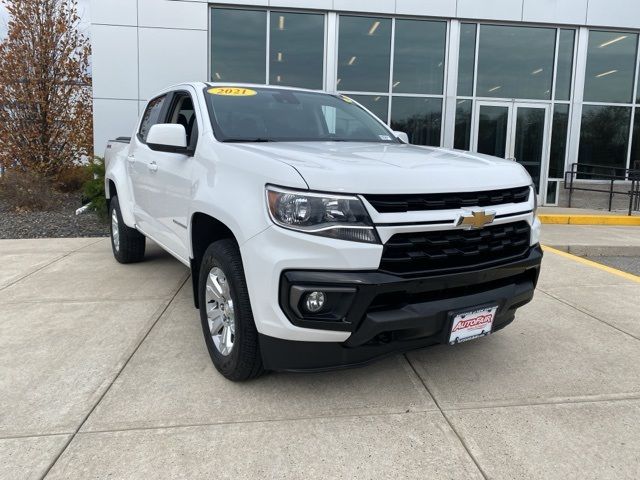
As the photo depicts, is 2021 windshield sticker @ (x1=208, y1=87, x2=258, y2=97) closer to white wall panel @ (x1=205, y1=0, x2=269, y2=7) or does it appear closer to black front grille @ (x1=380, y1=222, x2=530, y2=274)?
black front grille @ (x1=380, y1=222, x2=530, y2=274)

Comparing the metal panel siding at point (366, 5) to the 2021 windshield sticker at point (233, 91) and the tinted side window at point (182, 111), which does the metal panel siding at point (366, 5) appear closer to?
the tinted side window at point (182, 111)

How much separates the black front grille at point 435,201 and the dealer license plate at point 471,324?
0.56 meters

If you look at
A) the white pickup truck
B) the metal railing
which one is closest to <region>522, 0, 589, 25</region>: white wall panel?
the metal railing

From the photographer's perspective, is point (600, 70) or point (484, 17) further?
point (600, 70)

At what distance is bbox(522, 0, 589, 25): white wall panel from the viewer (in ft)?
40.3

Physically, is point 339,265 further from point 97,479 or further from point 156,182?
point 156,182

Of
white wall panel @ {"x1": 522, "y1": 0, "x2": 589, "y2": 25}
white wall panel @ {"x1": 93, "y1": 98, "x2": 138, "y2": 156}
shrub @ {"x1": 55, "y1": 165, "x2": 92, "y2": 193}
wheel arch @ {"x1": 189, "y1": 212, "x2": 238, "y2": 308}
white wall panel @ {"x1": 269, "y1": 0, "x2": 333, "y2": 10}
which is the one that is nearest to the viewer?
wheel arch @ {"x1": 189, "y1": 212, "x2": 238, "y2": 308}

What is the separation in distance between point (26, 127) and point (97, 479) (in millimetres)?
11560

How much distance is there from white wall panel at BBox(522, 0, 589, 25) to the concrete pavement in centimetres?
1038

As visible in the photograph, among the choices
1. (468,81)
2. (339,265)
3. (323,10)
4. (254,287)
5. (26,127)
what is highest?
(323,10)

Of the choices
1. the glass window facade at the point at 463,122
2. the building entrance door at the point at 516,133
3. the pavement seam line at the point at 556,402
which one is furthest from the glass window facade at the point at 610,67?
the pavement seam line at the point at 556,402

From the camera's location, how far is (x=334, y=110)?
4281mm

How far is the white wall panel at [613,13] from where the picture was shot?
12547 mm

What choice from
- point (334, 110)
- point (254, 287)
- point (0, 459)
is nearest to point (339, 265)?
point (254, 287)
